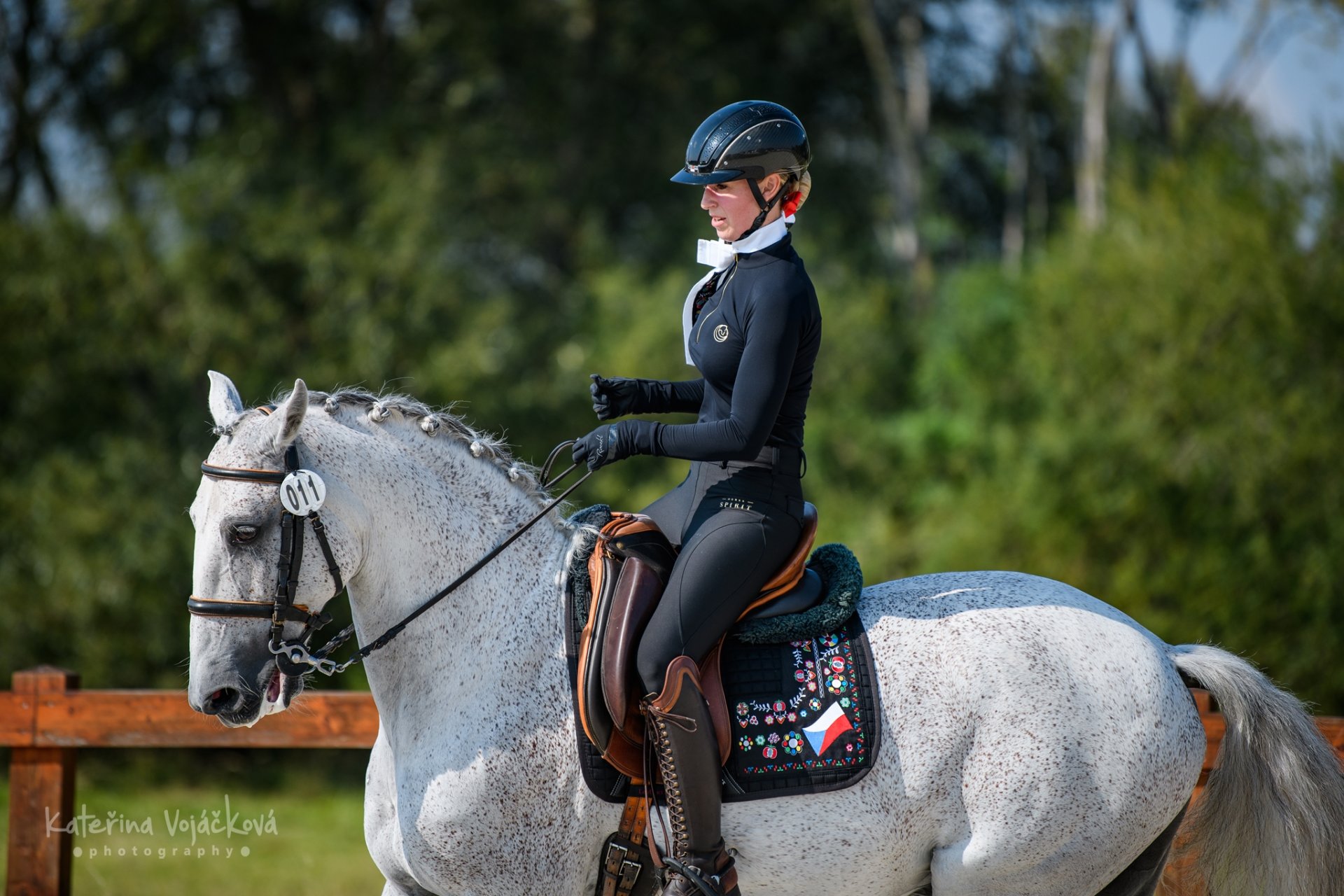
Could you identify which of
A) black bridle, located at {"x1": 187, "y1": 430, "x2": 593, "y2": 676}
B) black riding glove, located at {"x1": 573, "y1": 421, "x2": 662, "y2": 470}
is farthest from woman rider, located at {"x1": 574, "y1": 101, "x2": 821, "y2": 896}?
black bridle, located at {"x1": 187, "y1": 430, "x2": 593, "y2": 676}

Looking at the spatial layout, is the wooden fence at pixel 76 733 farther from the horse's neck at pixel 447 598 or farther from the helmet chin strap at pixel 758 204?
the helmet chin strap at pixel 758 204

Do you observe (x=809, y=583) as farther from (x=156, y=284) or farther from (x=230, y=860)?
(x=156, y=284)

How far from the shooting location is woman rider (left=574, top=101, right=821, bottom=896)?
3049 millimetres

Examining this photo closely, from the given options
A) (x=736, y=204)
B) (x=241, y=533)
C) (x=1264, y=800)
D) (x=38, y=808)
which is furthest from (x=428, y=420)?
(x=38, y=808)

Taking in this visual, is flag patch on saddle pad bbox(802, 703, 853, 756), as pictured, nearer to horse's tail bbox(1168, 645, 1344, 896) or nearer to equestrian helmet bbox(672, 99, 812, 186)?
horse's tail bbox(1168, 645, 1344, 896)

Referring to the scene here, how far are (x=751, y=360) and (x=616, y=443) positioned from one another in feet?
1.46

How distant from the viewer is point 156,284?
36.3 feet

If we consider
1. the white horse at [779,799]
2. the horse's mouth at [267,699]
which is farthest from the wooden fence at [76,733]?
the horse's mouth at [267,699]

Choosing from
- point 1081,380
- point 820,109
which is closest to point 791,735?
point 1081,380

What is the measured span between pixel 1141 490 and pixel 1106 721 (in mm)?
7507

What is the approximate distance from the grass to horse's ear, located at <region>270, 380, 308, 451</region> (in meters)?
3.33

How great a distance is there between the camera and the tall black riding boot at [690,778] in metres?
3.03

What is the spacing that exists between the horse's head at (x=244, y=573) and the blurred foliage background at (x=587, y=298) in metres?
7.49

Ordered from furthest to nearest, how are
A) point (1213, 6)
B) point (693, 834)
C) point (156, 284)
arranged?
point (1213, 6), point (156, 284), point (693, 834)
